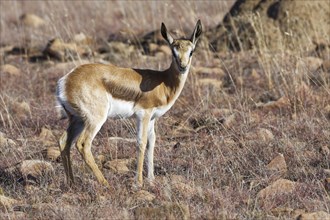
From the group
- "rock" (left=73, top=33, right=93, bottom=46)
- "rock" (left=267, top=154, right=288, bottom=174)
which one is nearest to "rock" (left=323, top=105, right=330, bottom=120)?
"rock" (left=267, top=154, right=288, bottom=174)

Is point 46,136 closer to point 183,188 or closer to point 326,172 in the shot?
point 183,188

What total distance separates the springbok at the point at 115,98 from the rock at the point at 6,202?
65 centimetres

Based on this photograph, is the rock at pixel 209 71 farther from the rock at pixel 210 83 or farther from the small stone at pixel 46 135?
the small stone at pixel 46 135

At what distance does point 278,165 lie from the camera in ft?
22.8

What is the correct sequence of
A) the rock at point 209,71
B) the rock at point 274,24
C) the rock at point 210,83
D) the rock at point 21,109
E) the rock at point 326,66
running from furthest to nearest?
the rock at point 274,24 → the rock at point 209,71 → the rock at point 326,66 → the rock at point 210,83 → the rock at point 21,109

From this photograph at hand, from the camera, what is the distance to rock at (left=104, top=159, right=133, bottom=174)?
7.10 m

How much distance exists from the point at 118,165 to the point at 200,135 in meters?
1.42

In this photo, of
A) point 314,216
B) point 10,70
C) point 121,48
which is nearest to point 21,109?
point 10,70

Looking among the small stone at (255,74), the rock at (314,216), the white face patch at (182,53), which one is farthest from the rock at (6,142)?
the small stone at (255,74)

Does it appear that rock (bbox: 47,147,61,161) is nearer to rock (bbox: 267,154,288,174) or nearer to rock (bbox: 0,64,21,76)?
rock (bbox: 267,154,288,174)

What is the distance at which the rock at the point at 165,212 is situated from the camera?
5.40m

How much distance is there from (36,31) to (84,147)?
8744 mm

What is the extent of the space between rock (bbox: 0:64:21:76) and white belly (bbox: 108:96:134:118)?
189 inches

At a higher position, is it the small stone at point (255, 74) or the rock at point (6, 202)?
the rock at point (6, 202)
